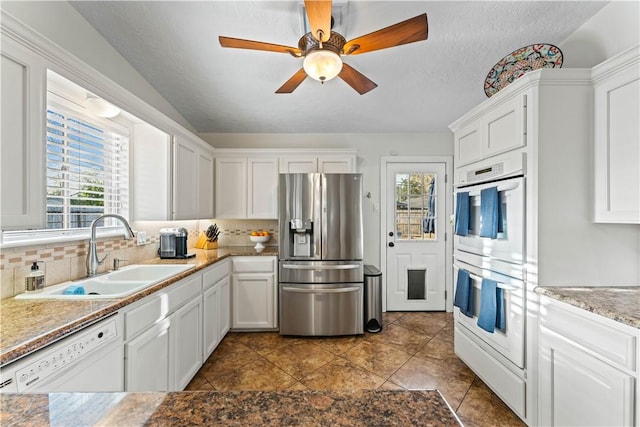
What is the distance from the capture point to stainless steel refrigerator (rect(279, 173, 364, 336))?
3.00m

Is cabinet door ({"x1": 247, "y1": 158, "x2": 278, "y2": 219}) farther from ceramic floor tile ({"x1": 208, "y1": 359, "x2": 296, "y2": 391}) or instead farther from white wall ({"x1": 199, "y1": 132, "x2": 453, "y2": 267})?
ceramic floor tile ({"x1": 208, "y1": 359, "x2": 296, "y2": 391})

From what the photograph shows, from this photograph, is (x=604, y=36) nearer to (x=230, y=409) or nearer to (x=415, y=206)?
(x=415, y=206)

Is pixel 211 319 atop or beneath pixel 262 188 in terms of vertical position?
beneath

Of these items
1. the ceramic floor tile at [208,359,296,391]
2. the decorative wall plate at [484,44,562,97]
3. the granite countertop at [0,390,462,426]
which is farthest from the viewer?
the ceramic floor tile at [208,359,296,391]

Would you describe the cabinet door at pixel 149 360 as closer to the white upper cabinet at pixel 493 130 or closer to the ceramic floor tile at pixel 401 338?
the ceramic floor tile at pixel 401 338

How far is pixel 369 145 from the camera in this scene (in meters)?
3.87

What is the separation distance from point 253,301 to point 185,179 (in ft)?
4.81

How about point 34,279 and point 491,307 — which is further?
point 491,307

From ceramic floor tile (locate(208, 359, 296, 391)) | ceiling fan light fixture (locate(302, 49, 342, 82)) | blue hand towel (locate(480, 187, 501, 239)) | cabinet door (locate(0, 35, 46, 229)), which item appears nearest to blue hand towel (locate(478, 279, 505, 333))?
blue hand towel (locate(480, 187, 501, 239))

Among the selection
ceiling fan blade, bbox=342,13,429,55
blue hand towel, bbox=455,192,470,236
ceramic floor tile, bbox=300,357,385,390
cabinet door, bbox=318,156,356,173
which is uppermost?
ceiling fan blade, bbox=342,13,429,55

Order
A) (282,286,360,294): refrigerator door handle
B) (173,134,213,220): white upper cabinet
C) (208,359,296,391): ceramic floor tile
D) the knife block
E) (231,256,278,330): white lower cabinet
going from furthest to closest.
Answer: the knife block
(231,256,278,330): white lower cabinet
(282,286,360,294): refrigerator door handle
(173,134,213,220): white upper cabinet
(208,359,296,391): ceramic floor tile

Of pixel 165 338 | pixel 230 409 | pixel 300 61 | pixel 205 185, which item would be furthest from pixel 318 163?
pixel 230 409

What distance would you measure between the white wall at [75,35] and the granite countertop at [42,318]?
1.52 m

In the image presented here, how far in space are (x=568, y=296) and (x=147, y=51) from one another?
334 centimetres
